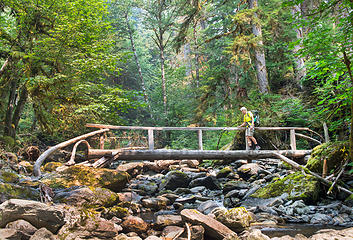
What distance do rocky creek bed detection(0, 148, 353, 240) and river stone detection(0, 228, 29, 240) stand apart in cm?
1

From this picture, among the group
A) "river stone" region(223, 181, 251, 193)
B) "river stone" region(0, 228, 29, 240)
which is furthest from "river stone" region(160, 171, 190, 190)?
"river stone" region(0, 228, 29, 240)

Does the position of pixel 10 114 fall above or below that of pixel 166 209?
above

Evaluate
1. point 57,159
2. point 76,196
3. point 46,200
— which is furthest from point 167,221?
point 57,159

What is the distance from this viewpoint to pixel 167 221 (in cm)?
632

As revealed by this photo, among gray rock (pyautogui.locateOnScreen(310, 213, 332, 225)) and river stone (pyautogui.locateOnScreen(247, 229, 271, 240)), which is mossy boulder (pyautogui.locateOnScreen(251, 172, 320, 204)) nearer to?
gray rock (pyautogui.locateOnScreen(310, 213, 332, 225))

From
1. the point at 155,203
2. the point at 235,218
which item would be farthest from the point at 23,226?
the point at 155,203

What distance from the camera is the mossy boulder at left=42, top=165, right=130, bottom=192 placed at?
7.18 metres

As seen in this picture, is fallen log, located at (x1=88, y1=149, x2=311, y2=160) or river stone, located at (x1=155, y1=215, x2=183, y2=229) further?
fallen log, located at (x1=88, y1=149, x2=311, y2=160)

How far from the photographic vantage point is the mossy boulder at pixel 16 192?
4969 millimetres

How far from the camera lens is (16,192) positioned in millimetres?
5172

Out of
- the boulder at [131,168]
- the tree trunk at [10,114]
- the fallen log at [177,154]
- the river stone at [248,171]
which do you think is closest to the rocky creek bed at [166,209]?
the river stone at [248,171]

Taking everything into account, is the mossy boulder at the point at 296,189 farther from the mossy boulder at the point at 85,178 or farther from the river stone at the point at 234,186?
the mossy boulder at the point at 85,178

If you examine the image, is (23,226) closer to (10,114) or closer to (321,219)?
(321,219)

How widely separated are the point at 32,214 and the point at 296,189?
270 inches
